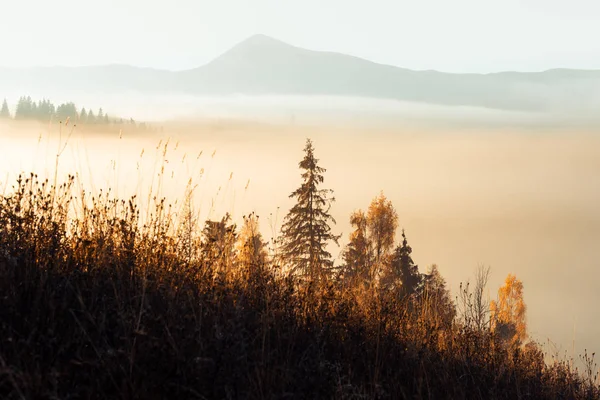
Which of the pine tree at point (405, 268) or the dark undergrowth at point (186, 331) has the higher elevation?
the dark undergrowth at point (186, 331)

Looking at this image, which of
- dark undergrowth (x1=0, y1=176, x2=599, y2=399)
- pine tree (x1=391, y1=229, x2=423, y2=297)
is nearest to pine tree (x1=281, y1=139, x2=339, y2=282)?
pine tree (x1=391, y1=229, x2=423, y2=297)

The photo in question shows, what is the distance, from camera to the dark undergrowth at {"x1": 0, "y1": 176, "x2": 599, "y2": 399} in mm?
3588

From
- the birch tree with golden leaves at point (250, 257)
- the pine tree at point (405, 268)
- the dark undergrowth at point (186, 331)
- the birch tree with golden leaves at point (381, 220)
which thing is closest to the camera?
the dark undergrowth at point (186, 331)

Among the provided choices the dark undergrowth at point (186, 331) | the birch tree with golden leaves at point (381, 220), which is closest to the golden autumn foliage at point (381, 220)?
the birch tree with golden leaves at point (381, 220)

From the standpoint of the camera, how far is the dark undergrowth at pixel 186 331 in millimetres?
3588

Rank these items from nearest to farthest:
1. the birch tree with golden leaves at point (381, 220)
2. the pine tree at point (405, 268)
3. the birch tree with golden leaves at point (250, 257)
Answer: the birch tree with golden leaves at point (250, 257) < the pine tree at point (405, 268) < the birch tree with golden leaves at point (381, 220)

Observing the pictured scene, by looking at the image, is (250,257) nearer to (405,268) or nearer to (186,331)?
(186,331)

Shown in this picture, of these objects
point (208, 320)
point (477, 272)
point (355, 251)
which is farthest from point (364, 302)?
point (355, 251)

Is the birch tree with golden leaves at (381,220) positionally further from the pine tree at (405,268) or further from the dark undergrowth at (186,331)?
the dark undergrowth at (186,331)

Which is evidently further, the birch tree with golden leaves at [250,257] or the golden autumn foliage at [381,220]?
the golden autumn foliage at [381,220]

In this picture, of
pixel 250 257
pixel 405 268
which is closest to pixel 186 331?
pixel 250 257

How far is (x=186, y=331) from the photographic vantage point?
408 cm

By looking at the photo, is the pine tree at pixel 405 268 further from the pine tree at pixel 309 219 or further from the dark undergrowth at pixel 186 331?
the dark undergrowth at pixel 186 331

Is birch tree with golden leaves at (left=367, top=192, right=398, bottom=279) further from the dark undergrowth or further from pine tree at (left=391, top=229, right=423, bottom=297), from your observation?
the dark undergrowth
